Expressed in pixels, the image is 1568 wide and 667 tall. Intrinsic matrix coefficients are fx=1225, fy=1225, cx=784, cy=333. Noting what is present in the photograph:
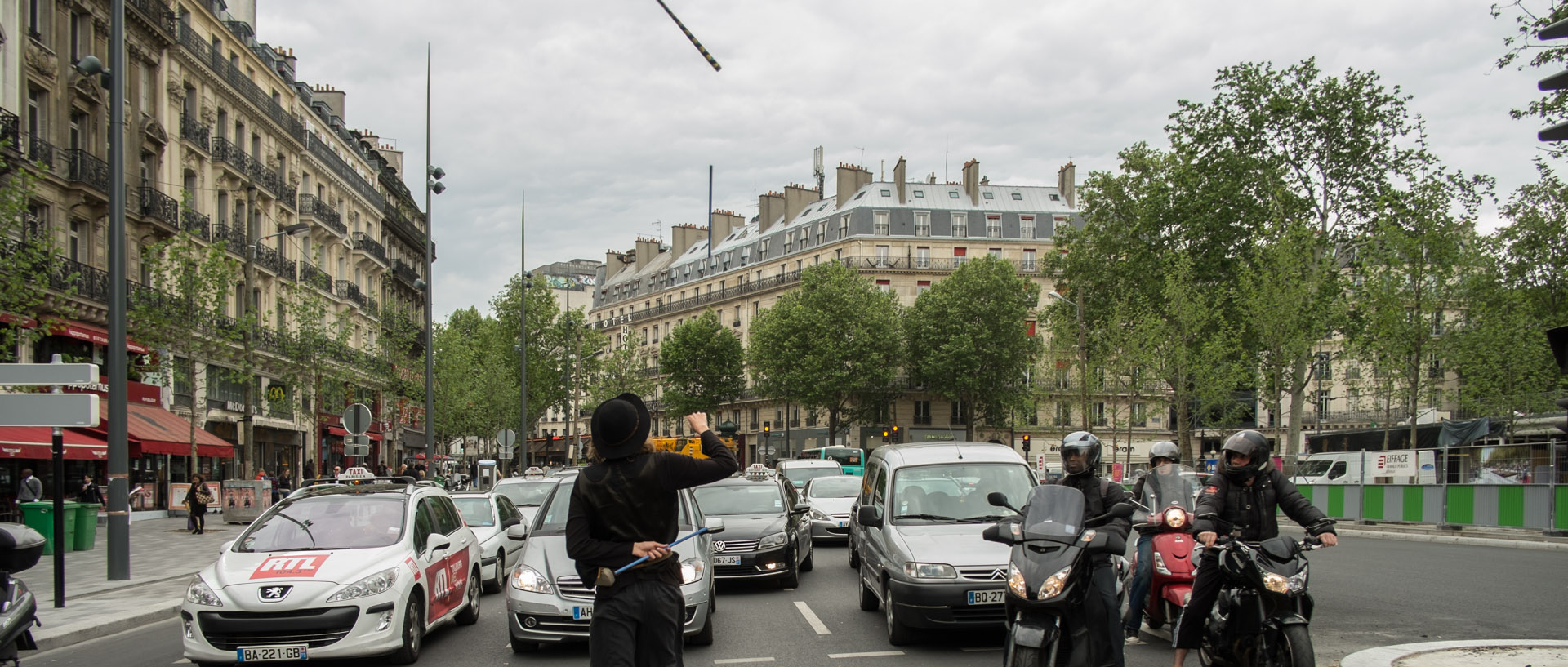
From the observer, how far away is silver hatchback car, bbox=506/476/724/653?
9273 millimetres

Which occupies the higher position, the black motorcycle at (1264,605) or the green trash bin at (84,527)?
the black motorcycle at (1264,605)

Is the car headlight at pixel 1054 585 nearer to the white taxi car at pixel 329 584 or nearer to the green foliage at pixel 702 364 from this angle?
the white taxi car at pixel 329 584

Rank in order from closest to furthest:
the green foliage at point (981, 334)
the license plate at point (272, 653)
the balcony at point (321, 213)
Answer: the license plate at point (272, 653), the balcony at point (321, 213), the green foliage at point (981, 334)

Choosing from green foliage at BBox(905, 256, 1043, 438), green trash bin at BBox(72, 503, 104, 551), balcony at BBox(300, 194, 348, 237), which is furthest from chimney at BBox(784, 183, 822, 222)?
green trash bin at BBox(72, 503, 104, 551)

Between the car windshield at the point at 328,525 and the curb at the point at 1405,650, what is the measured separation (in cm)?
695

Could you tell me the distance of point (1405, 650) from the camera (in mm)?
7883

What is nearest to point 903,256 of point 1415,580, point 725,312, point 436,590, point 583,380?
point 725,312

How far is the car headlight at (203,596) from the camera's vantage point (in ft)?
27.9

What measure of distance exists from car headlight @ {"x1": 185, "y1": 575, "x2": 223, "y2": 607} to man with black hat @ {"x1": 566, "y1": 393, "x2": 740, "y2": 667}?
4.46 metres

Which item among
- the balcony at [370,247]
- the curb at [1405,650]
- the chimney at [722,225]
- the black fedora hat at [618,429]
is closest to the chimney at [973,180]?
the chimney at [722,225]

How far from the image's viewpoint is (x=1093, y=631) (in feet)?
21.7

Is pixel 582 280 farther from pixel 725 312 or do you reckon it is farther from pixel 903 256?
pixel 903 256

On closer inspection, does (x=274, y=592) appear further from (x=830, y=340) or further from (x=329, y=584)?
(x=830, y=340)

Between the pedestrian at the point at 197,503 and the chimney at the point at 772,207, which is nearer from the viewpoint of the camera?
the pedestrian at the point at 197,503
